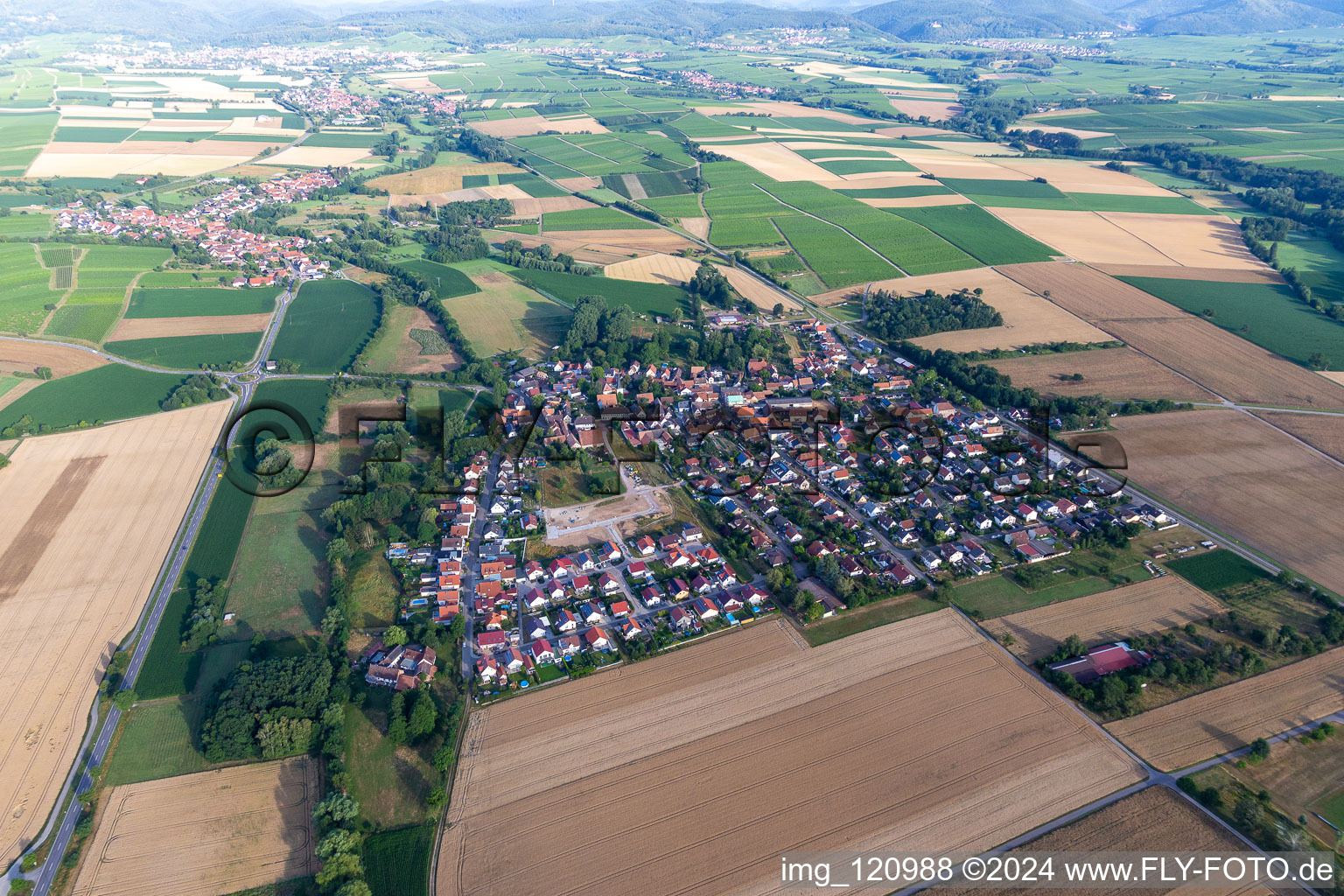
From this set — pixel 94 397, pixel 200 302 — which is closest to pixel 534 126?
pixel 200 302

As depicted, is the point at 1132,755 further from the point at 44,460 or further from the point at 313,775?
the point at 44,460

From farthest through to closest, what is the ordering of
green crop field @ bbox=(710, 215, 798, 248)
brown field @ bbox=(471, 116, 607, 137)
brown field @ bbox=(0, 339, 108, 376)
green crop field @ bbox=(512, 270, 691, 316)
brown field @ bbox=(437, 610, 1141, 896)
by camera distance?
brown field @ bbox=(471, 116, 607, 137) → green crop field @ bbox=(710, 215, 798, 248) → green crop field @ bbox=(512, 270, 691, 316) → brown field @ bbox=(0, 339, 108, 376) → brown field @ bbox=(437, 610, 1141, 896)

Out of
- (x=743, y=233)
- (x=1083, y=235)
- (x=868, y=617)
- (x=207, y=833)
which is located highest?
(x=1083, y=235)

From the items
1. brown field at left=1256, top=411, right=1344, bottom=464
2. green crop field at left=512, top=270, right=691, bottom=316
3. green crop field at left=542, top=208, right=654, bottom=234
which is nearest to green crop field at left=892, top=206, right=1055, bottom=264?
brown field at left=1256, top=411, right=1344, bottom=464

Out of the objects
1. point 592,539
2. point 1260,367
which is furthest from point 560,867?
point 1260,367

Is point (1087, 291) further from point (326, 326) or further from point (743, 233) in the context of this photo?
point (326, 326)

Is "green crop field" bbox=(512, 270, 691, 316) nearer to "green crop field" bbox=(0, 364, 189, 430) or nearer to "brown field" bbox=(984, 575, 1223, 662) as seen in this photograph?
"green crop field" bbox=(0, 364, 189, 430)

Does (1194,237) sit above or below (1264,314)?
above
